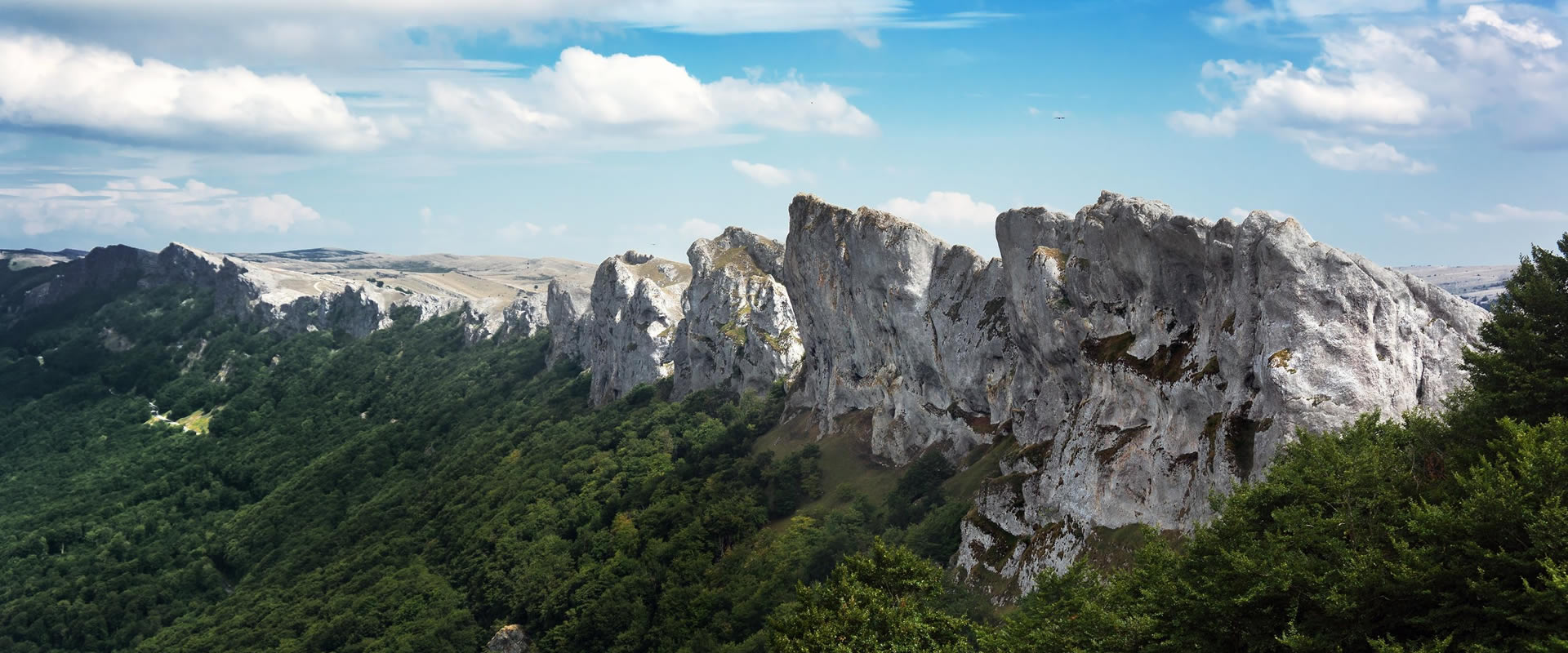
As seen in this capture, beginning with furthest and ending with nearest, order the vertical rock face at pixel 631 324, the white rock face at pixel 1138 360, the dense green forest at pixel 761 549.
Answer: the vertical rock face at pixel 631 324 → the white rock face at pixel 1138 360 → the dense green forest at pixel 761 549

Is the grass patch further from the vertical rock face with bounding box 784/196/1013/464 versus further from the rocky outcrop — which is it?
the rocky outcrop

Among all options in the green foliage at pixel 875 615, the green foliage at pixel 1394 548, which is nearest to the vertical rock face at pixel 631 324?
the green foliage at pixel 875 615

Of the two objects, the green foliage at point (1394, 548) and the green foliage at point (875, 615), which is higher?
the green foliage at point (1394, 548)

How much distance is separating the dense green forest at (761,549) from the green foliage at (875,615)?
11cm

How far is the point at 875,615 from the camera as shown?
4047 centimetres

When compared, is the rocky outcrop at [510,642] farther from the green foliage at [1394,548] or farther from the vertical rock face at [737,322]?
the green foliage at [1394,548]

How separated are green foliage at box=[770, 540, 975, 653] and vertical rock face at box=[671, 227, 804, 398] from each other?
316 feet

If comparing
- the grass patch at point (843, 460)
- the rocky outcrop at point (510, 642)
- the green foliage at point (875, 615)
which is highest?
the green foliage at point (875, 615)

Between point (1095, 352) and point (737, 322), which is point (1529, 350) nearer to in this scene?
point (1095, 352)

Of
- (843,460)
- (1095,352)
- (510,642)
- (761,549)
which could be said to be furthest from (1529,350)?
(510,642)

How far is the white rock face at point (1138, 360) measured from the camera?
43844mm

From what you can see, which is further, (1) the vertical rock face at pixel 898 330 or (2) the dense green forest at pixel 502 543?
(2) the dense green forest at pixel 502 543

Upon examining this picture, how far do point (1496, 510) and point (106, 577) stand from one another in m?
192

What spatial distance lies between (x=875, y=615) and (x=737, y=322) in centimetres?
10843
